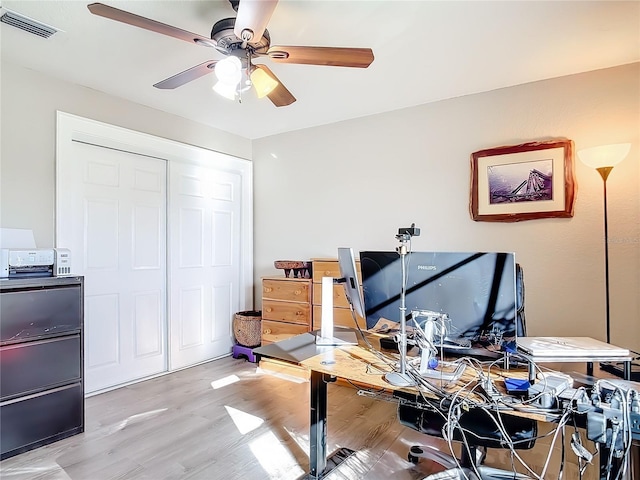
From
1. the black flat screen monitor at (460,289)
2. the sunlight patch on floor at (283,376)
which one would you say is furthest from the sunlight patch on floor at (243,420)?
the black flat screen monitor at (460,289)

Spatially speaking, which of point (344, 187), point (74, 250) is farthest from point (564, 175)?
point (74, 250)

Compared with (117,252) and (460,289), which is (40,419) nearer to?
(117,252)

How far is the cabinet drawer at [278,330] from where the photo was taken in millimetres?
3436

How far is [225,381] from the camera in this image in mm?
3307

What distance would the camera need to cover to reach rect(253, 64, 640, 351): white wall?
2533 mm

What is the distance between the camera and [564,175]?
2.68 metres

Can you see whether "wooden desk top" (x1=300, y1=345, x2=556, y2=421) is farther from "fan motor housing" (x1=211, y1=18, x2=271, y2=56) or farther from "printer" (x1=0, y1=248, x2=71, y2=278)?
"printer" (x1=0, y1=248, x2=71, y2=278)

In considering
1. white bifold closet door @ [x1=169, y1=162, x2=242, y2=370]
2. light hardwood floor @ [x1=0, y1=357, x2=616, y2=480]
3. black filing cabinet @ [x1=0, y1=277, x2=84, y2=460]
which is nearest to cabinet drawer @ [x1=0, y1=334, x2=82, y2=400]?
black filing cabinet @ [x1=0, y1=277, x2=84, y2=460]

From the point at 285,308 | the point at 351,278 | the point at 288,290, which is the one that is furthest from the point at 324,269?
the point at 351,278

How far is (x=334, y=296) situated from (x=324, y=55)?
80.5 inches

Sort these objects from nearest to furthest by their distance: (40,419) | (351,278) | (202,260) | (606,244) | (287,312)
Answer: (351,278) → (40,419) → (606,244) → (287,312) → (202,260)

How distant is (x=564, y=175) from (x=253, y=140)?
325 cm

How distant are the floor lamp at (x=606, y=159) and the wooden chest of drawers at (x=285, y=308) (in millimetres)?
2288

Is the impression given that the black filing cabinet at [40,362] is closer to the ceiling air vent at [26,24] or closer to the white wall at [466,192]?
the ceiling air vent at [26,24]
